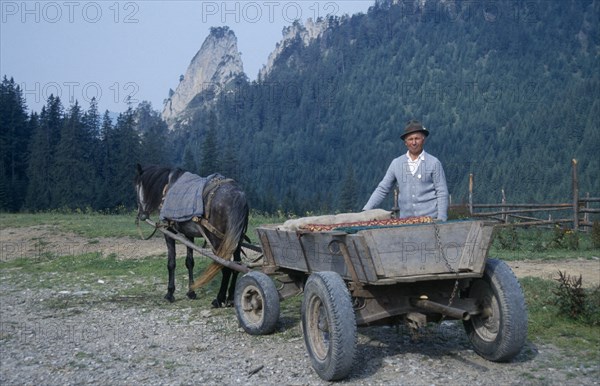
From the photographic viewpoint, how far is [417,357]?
552cm

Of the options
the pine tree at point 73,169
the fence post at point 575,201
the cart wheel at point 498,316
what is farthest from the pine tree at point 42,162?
the cart wheel at point 498,316

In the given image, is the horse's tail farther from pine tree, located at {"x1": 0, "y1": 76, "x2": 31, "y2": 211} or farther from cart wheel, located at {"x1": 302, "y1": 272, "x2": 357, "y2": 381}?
pine tree, located at {"x1": 0, "y1": 76, "x2": 31, "y2": 211}

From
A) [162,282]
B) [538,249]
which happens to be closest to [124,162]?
[162,282]

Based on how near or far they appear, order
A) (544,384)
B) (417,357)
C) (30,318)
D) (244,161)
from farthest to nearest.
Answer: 1. (244,161)
2. (30,318)
3. (417,357)
4. (544,384)

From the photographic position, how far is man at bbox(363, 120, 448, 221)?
237 inches

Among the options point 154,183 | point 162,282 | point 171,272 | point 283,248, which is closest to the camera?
point 283,248

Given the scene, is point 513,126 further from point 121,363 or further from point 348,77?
point 121,363

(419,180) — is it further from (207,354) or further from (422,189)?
(207,354)

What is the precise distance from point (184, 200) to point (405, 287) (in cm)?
437

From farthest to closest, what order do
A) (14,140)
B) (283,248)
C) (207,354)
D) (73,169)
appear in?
(14,140), (73,169), (283,248), (207,354)

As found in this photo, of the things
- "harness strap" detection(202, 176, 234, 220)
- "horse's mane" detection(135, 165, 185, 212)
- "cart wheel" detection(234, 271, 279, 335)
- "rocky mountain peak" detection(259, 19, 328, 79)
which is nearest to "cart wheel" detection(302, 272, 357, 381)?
"cart wheel" detection(234, 271, 279, 335)

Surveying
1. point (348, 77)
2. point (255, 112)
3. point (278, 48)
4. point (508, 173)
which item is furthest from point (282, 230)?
point (278, 48)

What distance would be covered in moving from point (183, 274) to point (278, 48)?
174 m

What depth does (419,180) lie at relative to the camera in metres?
6.07
